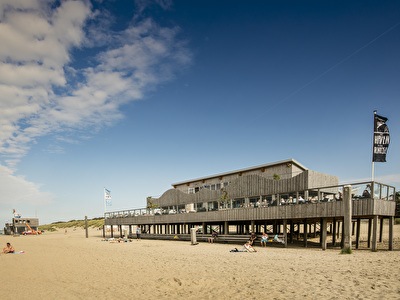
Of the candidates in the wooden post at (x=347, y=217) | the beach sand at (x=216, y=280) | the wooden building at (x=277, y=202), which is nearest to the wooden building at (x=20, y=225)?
the wooden building at (x=277, y=202)

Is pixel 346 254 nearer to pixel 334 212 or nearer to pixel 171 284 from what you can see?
pixel 334 212

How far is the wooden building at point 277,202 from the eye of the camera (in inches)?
736

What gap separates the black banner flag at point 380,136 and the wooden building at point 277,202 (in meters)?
2.37

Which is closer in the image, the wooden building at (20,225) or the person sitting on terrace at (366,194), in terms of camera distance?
the person sitting on terrace at (366,194)

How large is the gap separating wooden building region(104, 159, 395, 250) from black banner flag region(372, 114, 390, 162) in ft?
7.77

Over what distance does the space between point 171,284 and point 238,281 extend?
257 cm

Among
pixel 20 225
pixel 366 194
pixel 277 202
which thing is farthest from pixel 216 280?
pixel 20 225

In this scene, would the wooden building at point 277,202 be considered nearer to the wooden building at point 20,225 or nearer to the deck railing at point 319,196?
the deck railing at point 319,196

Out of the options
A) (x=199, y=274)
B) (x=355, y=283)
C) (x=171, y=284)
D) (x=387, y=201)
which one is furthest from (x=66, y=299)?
(x=387, y=201)

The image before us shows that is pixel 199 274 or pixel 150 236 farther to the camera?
pixel 150 236

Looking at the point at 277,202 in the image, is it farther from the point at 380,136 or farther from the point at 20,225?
the point at 20,225

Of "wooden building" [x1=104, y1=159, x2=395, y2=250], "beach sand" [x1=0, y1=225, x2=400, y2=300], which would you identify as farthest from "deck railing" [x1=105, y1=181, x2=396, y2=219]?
"beach sand" [x1=0, y1=225, x2=400, y2=300]

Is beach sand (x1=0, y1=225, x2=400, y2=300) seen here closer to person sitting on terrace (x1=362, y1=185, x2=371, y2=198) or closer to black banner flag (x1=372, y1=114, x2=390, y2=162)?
person sitting on terrace (x1=362, y1=185, x2=371, y2=198)

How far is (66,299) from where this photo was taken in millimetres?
10062
